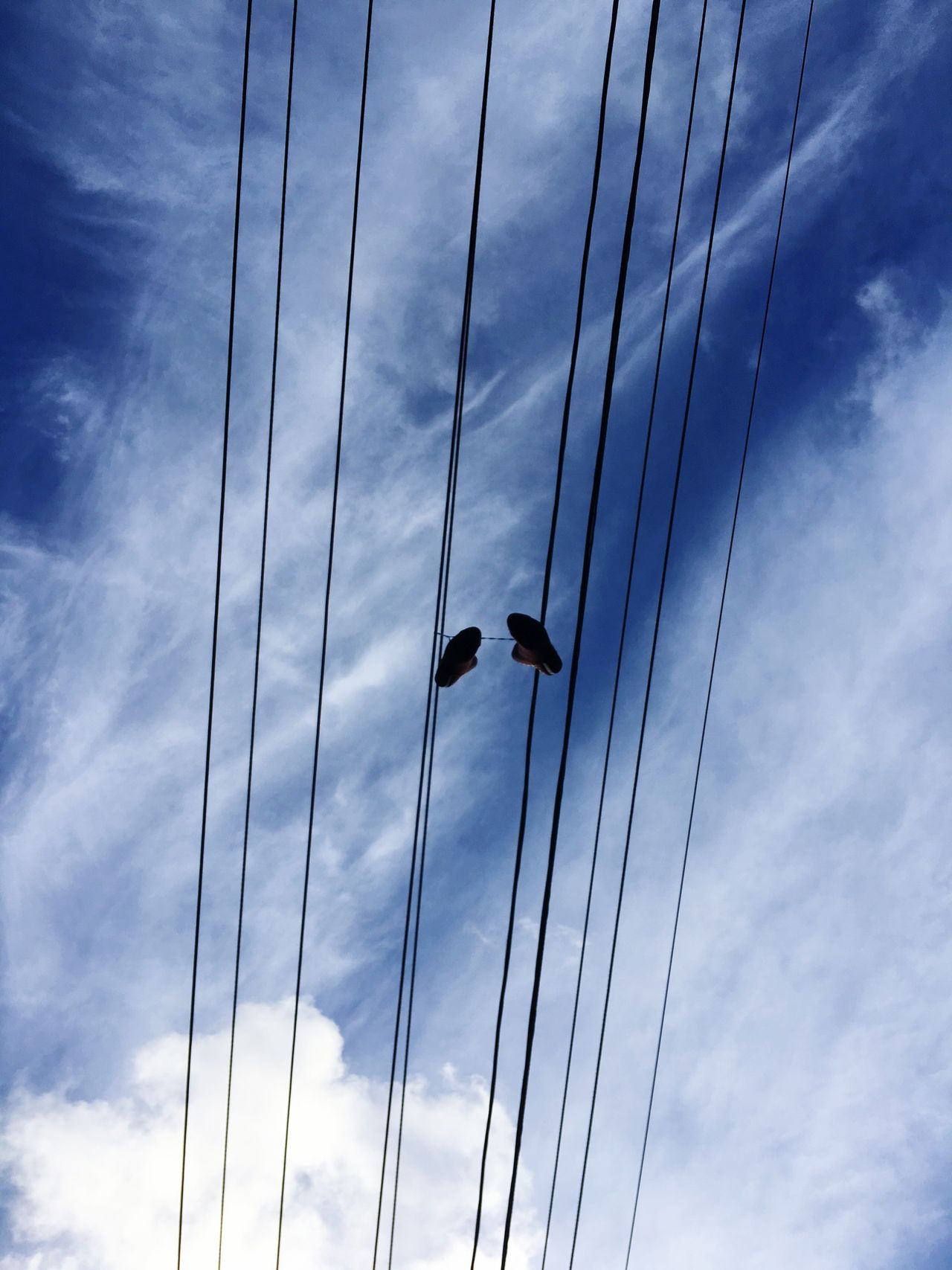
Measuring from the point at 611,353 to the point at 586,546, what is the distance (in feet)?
3.77

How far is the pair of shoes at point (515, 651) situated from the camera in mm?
6449

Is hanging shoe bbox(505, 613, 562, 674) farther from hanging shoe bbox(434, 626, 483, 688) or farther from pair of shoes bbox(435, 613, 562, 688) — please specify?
hanging shoe bbox(434, 626, 483, 688)

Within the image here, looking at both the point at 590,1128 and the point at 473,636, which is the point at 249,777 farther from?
the point at 590,1128

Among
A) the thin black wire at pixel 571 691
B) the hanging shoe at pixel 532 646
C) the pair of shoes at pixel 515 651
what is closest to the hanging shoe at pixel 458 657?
the pair of shoes at pixel 515 651

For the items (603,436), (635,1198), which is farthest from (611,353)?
(635,1198)

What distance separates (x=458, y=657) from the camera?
21.8 feet

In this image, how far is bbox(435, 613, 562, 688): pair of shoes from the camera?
6.45 m

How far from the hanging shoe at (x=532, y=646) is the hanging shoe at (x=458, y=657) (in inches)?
13.3

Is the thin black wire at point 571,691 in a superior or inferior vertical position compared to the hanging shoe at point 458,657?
inferior

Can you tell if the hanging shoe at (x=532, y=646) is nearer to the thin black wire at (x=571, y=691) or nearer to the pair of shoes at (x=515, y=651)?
the pair of shoes at (x=515, y=651)

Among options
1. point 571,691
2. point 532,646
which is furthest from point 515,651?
point 571,691

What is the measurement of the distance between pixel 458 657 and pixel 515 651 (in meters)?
0.50

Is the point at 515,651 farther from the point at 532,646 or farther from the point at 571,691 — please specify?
the point at 571,691

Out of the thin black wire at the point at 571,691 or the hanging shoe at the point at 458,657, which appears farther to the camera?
the hanging shoe at the point at 458,657
